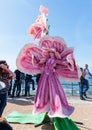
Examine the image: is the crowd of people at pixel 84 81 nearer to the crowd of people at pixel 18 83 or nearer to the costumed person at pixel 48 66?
the crowd of people at pixel 18 83

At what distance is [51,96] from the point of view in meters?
6.91

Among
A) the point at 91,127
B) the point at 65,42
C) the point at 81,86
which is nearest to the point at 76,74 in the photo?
the point at 65,42

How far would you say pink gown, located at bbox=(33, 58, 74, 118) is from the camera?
6734 mm

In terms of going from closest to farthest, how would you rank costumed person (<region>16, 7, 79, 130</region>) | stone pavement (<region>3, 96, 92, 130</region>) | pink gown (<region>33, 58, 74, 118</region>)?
pink gown (<region>33, 58, 74, 118</region>) → costumed person (<region>16, 7, 79, 130</region>) → stone pavement (<region>3, 96, 92, 130</region>)

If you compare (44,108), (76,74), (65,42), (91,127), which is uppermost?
(65,42)

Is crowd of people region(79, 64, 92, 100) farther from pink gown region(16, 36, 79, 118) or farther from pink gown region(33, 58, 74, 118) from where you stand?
pink gown region(33, 58, 74, 118)

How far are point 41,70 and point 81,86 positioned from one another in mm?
6548

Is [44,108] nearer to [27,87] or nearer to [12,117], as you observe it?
[12,117]

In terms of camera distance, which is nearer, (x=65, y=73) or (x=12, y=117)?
(x=65, y=73)

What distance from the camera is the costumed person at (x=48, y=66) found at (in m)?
6.95

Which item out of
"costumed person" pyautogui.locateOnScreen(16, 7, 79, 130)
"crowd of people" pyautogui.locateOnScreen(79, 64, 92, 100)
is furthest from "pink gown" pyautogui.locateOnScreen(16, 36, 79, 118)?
"crowd of people" pyautogui.locateOnScreen(79, 64, 92, 100)

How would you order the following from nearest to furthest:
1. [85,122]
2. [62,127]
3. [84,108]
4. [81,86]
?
[62,127] < [85,122] < [84,108] < [81,86]

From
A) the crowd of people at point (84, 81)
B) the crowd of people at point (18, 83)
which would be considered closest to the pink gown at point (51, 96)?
the crowd of people at point (18, 83)

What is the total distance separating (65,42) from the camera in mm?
7496
